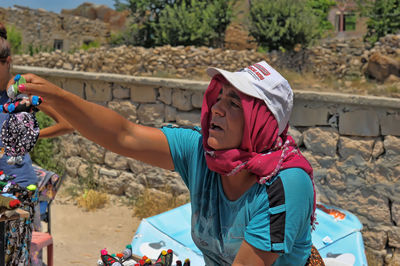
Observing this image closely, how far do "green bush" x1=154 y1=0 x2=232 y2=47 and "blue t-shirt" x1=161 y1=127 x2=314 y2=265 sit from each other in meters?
8.48

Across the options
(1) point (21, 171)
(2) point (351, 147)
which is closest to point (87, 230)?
(1) point (21, 171)

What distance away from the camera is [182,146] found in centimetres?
167

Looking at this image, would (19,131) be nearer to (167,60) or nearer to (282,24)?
(167,60)

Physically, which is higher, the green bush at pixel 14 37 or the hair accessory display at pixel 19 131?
the green bush at pixel 14 37

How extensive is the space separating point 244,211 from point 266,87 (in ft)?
1.51

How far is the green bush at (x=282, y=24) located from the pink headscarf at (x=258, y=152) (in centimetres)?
883

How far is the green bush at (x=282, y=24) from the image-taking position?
990cm

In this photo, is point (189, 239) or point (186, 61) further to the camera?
point (186, 61)

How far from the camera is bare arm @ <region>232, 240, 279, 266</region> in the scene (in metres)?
1.38

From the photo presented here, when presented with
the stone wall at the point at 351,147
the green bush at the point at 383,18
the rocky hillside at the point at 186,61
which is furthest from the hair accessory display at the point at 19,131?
the green bush at the point at 383,18

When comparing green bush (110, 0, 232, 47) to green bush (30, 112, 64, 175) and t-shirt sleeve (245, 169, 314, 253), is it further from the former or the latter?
t-shirt sleeve (245, 169, 314, 253)

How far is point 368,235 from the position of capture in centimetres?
440

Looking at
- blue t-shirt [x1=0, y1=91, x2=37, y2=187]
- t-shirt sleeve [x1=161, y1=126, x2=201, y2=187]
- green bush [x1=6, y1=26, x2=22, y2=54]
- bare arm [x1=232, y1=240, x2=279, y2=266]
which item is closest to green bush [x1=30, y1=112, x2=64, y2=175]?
blue t-shirt [x1=0, y1=91, x2=37, y2=187]

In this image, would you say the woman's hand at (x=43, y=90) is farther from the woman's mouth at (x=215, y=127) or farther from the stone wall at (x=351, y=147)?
the stone wall at (x=351, y=147)
